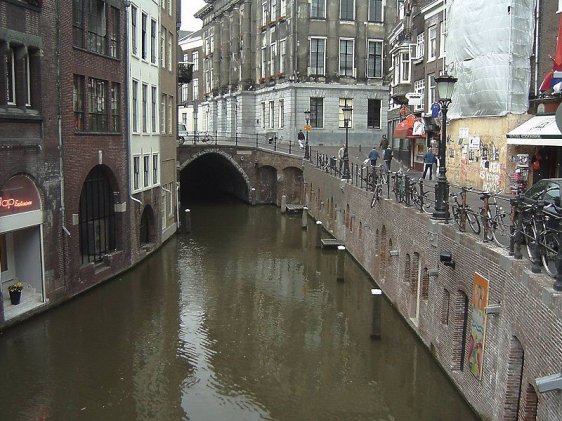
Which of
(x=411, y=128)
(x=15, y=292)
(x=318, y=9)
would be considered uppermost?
(x=318, y=9)

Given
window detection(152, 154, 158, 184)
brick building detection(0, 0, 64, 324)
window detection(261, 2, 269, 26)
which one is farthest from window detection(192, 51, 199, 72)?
brick building detection(0, 0, 64, 324)

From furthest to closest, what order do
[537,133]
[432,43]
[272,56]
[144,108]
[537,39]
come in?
1. [272,56]
2. [432,43]
3. [144,108]
4. [537,39]
5. [537,133]

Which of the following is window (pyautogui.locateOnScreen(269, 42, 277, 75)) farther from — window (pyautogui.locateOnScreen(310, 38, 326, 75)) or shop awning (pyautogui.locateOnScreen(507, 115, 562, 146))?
shop awning (pyautogui.locateOnScreen(507, 115, 562, 146))

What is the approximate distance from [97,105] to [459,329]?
1534 centimetres

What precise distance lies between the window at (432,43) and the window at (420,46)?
1.09 meters

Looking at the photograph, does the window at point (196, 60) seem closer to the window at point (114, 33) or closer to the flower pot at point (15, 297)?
the window at point (114, 33)

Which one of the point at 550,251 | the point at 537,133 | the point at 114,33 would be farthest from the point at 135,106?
the point at 550,251

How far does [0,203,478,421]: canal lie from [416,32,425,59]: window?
16759mm

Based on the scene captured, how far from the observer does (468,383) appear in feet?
44.1

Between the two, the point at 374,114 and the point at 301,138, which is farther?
the point at 374,114

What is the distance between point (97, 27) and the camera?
23516 mm

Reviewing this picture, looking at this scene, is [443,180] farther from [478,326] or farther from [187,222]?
[187,222]

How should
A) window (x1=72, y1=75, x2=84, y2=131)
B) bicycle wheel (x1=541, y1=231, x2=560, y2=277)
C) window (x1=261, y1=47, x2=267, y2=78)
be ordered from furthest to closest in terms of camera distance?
window (x1=261, y1=47, x2=267, y2=78) → window (x1=72, y1=75, x2=84, y2=131) → bicycle wheel (x1=541, y1=231, x2=560, y2=277)

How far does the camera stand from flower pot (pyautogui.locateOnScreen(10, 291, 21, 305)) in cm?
1862
